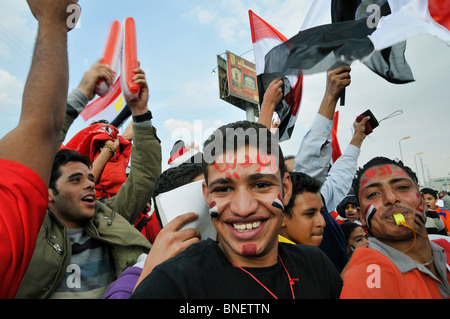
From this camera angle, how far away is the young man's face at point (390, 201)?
5.67 ft

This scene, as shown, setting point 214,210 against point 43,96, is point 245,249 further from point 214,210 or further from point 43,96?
point 43,96

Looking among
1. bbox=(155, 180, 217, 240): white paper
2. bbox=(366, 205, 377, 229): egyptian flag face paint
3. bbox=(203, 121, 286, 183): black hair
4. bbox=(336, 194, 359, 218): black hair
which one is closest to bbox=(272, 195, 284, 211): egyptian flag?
bbox=(203, 121, 286, 183): black hair

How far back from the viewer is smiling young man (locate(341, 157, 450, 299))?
4.50 ft

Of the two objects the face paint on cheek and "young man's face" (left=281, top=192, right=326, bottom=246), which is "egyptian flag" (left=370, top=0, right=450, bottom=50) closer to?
"young man's face" (left=281, top=192, right=326, bottom=246)

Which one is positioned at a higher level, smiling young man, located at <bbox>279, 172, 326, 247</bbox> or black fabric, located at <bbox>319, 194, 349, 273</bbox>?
smiling young man, located at <bbox>279, 172, 326, 247</bbox>

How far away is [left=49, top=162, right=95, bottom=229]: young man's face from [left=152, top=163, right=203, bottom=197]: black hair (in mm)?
660

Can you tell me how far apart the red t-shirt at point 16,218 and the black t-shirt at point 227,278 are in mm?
411

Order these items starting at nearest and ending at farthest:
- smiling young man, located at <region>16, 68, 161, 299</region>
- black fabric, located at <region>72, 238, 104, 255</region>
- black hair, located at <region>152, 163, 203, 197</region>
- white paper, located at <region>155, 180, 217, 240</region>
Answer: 1. white paper, located at <region>155, 180, 217, 240</region>
2. smiling young man, located at <region>16, 68, 161, 299</region>
3. black hair, located at <region>152, 163, 203, 197</region>
4. black fabric, located at <region>72, 238, 104, 255</region>

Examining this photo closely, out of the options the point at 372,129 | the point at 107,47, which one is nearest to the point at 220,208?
the point at 107,47

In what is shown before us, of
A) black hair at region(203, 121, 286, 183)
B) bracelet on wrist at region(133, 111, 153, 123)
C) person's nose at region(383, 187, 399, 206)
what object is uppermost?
bracelet on wrist at region(133, 111, 153, 123)

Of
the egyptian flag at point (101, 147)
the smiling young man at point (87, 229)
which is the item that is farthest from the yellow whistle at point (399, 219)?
the egyptian flag at point (101, 147)

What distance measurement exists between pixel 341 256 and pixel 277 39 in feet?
7.30

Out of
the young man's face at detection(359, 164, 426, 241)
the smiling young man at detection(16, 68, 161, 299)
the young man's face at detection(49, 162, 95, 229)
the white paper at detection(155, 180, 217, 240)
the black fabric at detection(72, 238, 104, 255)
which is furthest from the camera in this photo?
the young man's face at detection(49, 162, 95, 229)

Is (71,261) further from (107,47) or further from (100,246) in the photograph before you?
(107,47)
